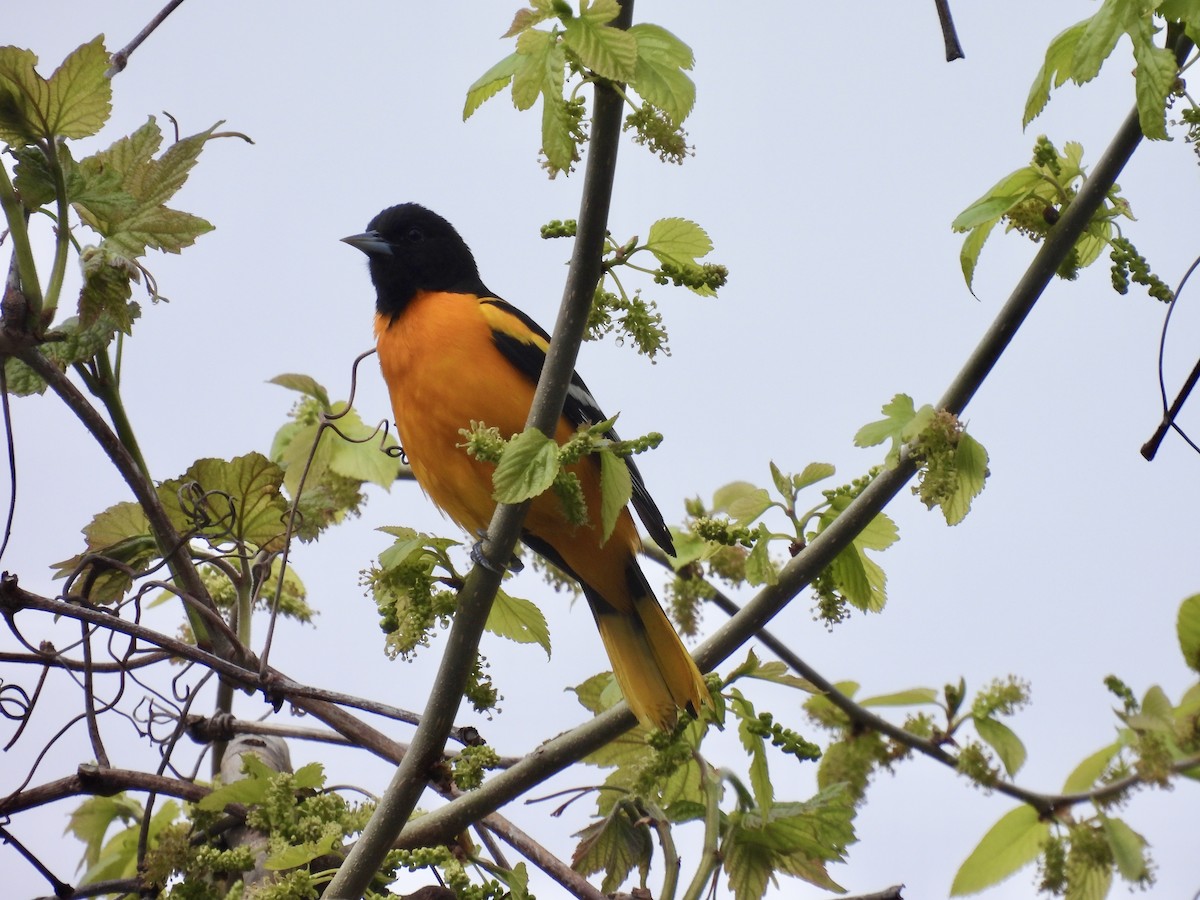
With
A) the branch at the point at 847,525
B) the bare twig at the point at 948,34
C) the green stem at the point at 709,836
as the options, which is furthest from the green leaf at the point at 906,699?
the bare twig at the point at 948,34

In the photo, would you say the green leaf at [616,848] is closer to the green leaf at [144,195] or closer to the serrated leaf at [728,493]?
the serrated leaf at [728,493]

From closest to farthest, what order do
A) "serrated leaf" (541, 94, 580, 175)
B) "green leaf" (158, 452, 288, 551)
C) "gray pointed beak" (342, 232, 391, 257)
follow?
"serrated leaf" (541, 94, 580, 175)
"green leaf" (158, 452, 288, 551)
"gray pointed beak" (342, 232, 391, 257)

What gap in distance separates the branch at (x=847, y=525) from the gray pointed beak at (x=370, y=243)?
2.01 m

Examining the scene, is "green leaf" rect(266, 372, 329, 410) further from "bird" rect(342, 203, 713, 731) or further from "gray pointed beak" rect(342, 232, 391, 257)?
"gray pointed beak" rect(342, 232, 391, 257)

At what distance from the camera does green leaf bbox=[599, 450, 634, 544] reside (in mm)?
1674

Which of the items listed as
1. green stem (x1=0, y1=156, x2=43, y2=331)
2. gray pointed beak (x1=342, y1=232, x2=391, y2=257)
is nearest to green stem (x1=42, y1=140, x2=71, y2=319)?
green stem (x1=0, y1=156, x2=43, y2=331)

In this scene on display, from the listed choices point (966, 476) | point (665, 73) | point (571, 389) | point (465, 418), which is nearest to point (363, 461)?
point (465, 418)

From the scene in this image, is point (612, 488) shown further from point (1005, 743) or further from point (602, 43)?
point (1005, 743)

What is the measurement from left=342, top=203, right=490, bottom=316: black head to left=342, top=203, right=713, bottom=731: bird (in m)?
0.17

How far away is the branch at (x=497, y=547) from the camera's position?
4.81ft

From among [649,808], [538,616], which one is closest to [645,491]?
[538,616]

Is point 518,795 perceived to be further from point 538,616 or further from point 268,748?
point 268,748

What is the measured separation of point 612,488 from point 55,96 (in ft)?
3.12

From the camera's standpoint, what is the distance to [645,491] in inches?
104
